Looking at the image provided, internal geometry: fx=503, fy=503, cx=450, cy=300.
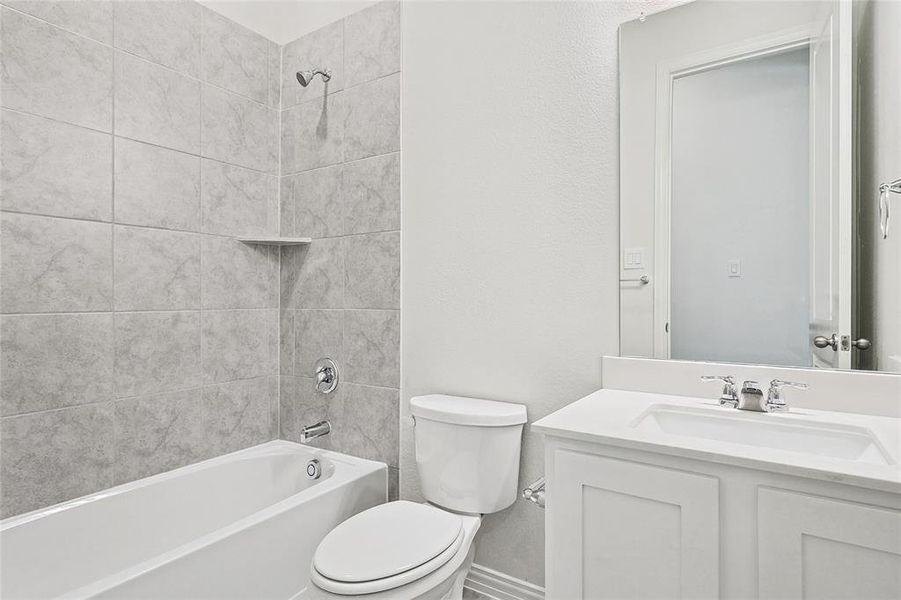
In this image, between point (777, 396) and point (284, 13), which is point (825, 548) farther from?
point (284, 13)

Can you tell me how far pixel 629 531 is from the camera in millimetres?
999

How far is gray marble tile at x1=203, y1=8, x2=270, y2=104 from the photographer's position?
206 cm

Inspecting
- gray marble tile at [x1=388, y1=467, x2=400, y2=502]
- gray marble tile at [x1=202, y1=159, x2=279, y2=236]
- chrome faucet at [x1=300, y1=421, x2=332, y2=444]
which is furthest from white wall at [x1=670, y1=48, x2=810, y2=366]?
gray marble tile at [x1=202, y1=159, x2=279, y2=236]

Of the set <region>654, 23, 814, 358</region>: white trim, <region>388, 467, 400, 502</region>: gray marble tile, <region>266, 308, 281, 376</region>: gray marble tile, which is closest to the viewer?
<region>654, 23, 814, 358</region>: white trim

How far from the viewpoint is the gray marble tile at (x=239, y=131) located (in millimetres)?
2069

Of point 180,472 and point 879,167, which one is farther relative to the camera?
point 180,472

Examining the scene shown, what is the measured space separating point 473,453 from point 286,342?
1.15m

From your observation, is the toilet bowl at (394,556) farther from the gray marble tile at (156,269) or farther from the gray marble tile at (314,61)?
the gray marble tile at (314,61)

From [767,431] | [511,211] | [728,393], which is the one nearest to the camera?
[767,431]

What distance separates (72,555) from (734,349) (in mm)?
2025

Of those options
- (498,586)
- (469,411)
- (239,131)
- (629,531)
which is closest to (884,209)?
(629,531)

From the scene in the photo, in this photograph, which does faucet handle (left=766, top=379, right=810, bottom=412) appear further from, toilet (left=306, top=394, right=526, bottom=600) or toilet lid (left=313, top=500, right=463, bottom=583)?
toilet lid (left=313, top=500, right=463, bottom=583)

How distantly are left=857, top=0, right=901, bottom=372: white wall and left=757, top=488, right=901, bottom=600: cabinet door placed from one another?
0.57 metres

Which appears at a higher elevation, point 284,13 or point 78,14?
point 284,13
